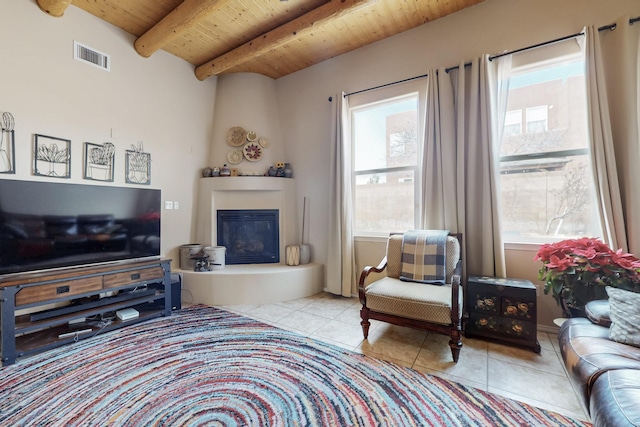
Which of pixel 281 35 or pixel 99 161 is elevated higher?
pixel 281 35

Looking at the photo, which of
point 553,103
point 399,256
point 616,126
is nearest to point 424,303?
point 399,256

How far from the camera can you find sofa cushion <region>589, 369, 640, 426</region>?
912mm

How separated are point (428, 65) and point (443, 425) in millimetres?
3157

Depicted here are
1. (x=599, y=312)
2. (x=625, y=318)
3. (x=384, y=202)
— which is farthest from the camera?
(x=384, y=202)

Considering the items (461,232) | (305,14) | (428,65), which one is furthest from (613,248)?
(305,14)

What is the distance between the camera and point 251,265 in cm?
360

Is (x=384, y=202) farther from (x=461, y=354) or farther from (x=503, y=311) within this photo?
(x=461, y=354)

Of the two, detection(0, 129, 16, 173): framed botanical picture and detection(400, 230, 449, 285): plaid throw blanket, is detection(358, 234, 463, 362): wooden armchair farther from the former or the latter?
detection(0, 129, 16, 173): framed botanical picture

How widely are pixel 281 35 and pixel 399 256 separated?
264 centimetres

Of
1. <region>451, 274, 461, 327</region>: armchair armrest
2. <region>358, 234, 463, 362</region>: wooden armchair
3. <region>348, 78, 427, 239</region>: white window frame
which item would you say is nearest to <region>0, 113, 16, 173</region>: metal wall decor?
<region>358, 234, 463, 362</region>: wooden armchair

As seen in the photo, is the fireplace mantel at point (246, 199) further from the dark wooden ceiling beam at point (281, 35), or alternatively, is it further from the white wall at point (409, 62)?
the dark wooden ceiling beam at point (281, 35)

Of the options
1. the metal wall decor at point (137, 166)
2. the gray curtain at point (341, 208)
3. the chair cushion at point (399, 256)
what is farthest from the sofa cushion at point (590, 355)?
the metal wall decor at point (137, 166)

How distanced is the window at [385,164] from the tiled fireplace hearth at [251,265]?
940 millimetres

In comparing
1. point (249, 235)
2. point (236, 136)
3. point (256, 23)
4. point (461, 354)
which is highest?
point (256, 23)
